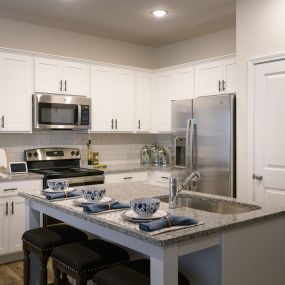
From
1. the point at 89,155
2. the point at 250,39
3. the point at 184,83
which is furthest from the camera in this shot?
the point at 89,155

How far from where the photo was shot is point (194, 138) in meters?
4.27

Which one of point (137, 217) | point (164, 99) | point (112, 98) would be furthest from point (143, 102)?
point (137, 217)

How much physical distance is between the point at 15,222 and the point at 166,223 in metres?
2.67

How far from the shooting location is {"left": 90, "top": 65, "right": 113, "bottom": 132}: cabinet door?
4.86 m

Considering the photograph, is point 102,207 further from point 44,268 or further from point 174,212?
point 44,268

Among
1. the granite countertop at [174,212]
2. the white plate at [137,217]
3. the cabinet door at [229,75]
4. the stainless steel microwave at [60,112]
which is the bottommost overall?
the granite countertop at [174,212]

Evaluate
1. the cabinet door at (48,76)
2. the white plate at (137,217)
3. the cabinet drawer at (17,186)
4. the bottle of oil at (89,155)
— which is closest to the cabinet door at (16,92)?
the cabinet door at (48,76)

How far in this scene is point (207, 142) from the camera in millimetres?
4113

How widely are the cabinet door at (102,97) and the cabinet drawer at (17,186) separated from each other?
115 centimetres

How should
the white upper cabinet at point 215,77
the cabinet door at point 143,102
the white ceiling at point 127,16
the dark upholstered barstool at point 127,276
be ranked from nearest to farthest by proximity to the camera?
the dark upholstered barstool at point 127,276, the white ceiling at point 127,16, the white upper cabinet at point 215,77, the cabinet door at point 143,102

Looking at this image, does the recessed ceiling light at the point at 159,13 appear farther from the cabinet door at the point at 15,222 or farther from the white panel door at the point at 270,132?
the cabinet door at the point at 15,222

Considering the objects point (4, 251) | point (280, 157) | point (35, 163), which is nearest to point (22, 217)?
point (4, 251)

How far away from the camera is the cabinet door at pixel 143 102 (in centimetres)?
532

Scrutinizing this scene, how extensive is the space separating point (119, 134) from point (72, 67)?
1.33 m
